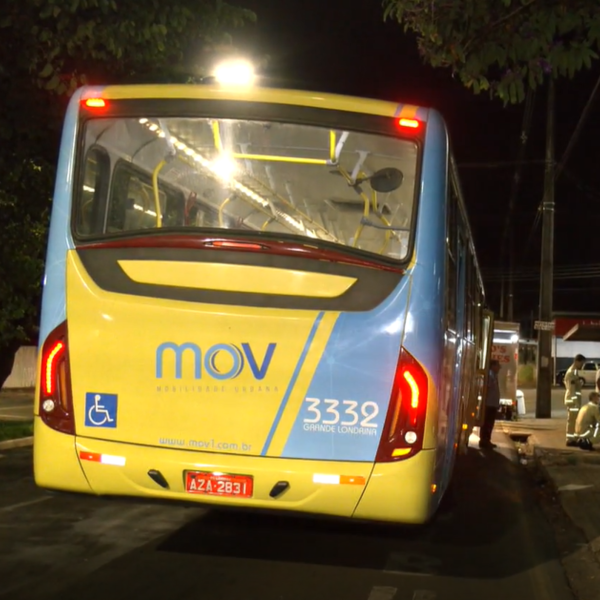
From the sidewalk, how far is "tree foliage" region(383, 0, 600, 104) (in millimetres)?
4181

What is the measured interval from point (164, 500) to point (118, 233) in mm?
1820

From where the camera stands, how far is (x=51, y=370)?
21.2 feet

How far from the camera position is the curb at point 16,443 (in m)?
15.9

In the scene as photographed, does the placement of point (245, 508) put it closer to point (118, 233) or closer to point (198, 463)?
point (198, 463)

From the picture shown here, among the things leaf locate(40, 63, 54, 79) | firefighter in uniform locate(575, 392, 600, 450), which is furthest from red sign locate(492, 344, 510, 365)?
leaf locate(40, 63, 54, 79)

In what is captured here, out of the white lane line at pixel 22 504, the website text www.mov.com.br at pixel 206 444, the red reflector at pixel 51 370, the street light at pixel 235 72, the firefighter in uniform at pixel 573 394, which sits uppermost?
the street light at pixel 235 72

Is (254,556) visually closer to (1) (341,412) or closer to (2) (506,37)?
(1) (341,412)

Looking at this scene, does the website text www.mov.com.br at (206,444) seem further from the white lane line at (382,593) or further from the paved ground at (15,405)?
the paved ground at (15,405)

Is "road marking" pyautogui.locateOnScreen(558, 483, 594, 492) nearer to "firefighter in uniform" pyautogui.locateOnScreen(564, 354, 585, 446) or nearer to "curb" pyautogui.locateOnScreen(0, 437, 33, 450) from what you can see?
"firefighter in uniform" pyautogui.locateOnScreen(564, 354, 585, 446)

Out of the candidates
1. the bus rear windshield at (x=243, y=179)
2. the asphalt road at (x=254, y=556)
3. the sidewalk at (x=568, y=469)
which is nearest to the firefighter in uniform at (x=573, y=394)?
the sidewalk at (x=568, y=469)

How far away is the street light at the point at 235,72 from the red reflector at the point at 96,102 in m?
5.93

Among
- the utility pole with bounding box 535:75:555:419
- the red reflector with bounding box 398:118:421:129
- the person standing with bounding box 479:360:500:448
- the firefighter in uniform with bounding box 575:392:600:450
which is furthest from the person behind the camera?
the utility pole with bounding box 535:75:555:419

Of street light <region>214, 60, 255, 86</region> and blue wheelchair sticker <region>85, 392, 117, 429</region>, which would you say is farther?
street light <region>214, 60, 255, 86</region>

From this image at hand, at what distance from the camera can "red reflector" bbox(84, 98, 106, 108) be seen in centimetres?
671
